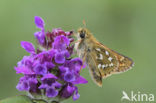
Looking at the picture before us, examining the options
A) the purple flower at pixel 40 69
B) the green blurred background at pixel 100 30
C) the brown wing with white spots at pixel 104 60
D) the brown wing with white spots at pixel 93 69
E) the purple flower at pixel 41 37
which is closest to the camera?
the purple flower at pixel 40 69

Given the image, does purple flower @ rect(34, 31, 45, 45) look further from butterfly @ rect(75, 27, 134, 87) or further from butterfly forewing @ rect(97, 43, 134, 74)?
butterfly forewing @ rect(97, 43, 134, 74)

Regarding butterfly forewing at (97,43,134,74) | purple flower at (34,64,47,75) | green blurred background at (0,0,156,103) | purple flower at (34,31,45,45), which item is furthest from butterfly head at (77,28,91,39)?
green blurred background at (0,0,156,103)

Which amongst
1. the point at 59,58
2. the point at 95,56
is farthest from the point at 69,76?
the point at 95,56

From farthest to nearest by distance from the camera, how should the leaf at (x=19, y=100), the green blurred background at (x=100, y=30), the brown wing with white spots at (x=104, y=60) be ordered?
the green blurred background at (x=100, y=30) → the brown wing with white spots at (x=104, y=60) → the leaf at (x=19, y=100)

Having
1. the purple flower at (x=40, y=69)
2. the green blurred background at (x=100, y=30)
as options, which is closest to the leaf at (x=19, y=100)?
the purple flower at (x=40, y=69)

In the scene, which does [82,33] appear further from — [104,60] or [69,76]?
[69,76]

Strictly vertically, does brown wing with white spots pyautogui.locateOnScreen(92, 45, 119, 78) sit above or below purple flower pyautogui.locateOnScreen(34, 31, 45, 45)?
below

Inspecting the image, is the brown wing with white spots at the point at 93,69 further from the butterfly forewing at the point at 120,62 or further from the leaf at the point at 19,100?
the leaf at the point at 19,100

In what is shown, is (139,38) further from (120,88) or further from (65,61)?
(65,61)
